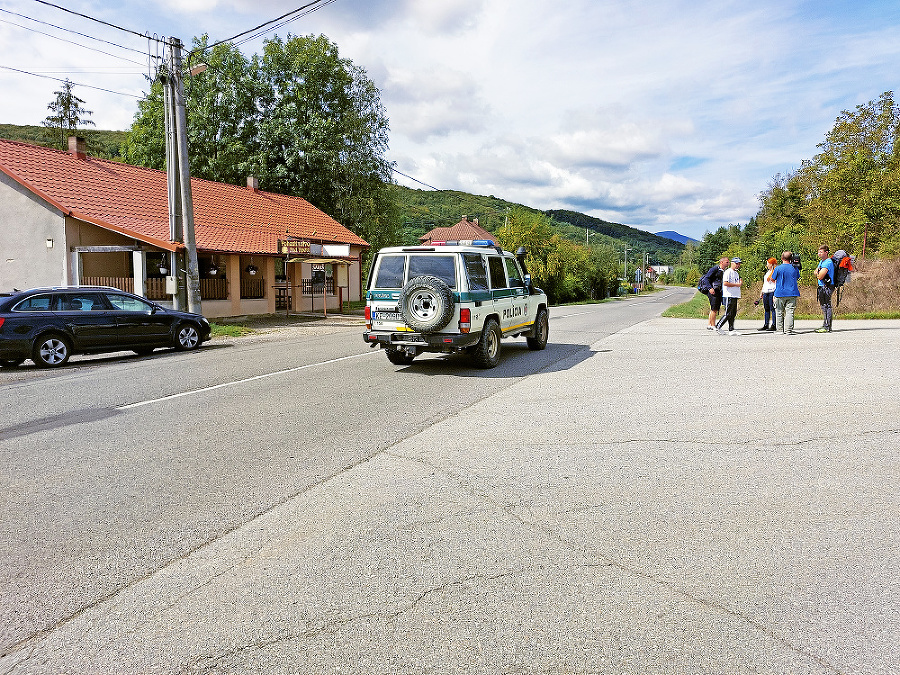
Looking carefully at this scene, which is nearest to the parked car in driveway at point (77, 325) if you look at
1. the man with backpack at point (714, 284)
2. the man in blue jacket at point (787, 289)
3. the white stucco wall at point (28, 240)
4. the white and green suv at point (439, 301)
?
the white and green suv at point (439, 301)

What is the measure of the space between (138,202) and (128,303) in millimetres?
13419

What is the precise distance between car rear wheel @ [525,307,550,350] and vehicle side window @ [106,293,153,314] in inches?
344

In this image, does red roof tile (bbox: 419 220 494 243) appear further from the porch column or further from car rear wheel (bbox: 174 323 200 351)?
car rear wheel (bbox: 174 323 200 351)

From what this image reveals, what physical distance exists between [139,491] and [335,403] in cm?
346

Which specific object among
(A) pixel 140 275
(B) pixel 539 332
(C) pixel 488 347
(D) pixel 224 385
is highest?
(A) pixel 140 275

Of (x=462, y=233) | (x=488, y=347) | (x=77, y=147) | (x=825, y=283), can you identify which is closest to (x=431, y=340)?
(x=488, y=347)

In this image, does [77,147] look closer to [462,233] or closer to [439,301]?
[439,301]

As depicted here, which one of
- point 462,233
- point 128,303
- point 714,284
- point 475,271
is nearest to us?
point 475,271

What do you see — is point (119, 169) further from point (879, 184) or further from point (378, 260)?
point (879, 184)

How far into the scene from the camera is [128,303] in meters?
14.4

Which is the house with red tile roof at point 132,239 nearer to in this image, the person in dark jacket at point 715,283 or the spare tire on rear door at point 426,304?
the spare tire on rear door at point 426,304

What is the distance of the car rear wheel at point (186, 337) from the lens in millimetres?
15479

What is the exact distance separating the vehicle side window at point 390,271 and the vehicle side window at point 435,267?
183mm

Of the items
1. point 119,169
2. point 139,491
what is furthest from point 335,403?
point 119,169
